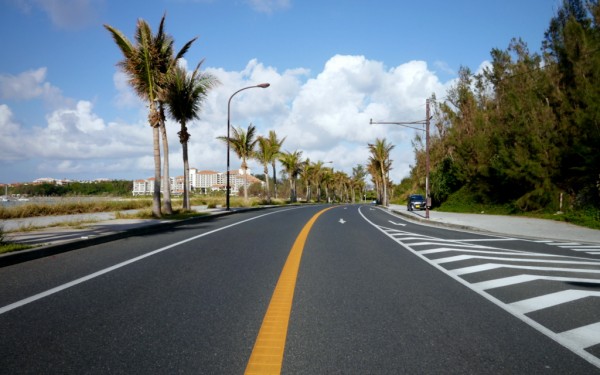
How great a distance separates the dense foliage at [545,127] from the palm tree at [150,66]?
745 inches

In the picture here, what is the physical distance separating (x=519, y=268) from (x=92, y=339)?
668 centimetres

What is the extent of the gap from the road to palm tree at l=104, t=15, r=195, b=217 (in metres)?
12.5

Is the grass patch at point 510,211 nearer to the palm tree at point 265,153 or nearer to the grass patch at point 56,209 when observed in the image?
the palm tree at point 265,153

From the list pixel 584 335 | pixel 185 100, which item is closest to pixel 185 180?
pixel 185 100

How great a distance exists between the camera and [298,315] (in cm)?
418

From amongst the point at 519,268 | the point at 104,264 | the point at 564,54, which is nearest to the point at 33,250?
the point at 104,264

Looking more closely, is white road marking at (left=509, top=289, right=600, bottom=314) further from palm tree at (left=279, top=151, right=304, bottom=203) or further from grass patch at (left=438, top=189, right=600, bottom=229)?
palm tree at (left=279, top=151, right=304, bottom=203)

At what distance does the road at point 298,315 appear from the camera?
9.83 ft

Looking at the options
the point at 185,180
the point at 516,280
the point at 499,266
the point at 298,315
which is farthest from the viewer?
the point at 185,180

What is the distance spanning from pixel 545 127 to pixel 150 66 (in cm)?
2003

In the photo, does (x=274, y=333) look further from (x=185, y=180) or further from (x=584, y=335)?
(x=185, y=180)

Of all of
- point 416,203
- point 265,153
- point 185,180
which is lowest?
point 416,203

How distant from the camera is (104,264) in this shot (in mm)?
7051

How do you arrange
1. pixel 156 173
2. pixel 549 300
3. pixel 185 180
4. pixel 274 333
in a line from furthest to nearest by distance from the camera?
pixel 185 180 → pixel 156 173 → pixel 549 300 → pixel 274 333
